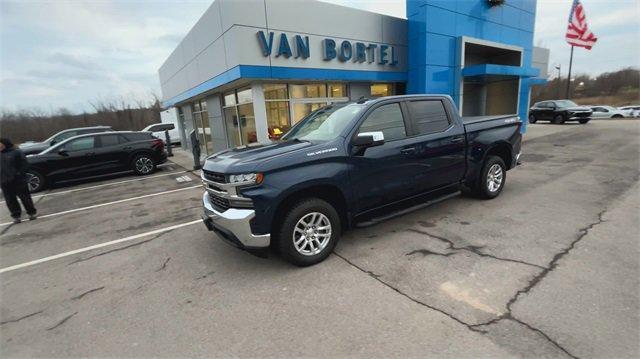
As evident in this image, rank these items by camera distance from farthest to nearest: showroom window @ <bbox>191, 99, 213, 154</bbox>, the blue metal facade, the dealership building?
showroom window @ <bbox>191, 99, 213, 154</bbox>
the blue metal facade
the dealership building

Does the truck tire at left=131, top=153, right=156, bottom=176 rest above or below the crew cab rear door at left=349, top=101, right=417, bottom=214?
below

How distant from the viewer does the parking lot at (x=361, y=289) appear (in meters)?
2.49

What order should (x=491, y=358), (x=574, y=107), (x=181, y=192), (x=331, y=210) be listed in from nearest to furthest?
1. (x=491, y=358)
2. (x=331, y=210)
3. (x=181, y=192)
4. (x=574, y=107)

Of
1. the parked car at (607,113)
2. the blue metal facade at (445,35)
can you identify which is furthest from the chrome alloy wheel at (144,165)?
the parked car at (607,113)

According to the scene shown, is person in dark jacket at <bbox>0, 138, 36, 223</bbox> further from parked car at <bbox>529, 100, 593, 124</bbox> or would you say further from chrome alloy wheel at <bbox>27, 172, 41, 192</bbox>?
parked car at <bbox>529, 100, 593, 124</bbox>

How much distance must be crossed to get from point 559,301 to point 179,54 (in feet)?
56.5

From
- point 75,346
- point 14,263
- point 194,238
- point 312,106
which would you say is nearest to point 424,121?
point 194,238

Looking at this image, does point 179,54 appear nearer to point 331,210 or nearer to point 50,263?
point 50,263

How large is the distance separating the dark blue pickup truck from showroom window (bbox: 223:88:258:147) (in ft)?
20.7

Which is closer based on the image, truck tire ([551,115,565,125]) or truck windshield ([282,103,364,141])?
truck windshield ([282,103,364,141])

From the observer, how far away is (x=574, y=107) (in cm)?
2162

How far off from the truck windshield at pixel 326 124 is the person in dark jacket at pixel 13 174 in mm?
5748

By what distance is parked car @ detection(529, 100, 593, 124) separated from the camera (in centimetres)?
2123

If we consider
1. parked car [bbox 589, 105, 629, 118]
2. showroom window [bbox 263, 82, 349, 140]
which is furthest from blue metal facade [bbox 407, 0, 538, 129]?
parked car [bbox 589, 105, 629, 118]
